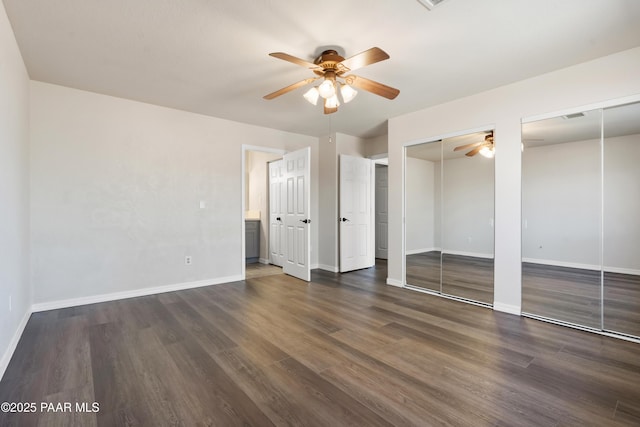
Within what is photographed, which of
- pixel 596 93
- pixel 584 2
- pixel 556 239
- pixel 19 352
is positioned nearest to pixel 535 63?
pixel 596 93

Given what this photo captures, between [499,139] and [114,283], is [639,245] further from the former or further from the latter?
[114,283]

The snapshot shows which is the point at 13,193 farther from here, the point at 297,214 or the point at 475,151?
the point at 475,151

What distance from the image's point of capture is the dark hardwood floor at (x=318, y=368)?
166cm

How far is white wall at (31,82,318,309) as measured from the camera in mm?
3377

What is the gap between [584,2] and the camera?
2012 mm

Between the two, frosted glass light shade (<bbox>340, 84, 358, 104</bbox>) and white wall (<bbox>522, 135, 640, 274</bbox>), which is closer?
frosted glass light shade (<bbox>340, 84, 358, 104</bbox>)

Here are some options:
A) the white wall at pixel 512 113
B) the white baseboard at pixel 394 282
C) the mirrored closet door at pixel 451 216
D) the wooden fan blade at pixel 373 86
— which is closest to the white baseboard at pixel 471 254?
the mirrored closet door at pixel 451 216

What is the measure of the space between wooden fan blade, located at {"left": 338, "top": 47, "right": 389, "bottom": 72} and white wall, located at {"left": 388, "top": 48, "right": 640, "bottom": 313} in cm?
202

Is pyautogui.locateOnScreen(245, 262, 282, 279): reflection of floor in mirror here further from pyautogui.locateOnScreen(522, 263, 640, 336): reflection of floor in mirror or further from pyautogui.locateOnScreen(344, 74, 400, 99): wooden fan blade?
pyautogui.locateOnScreen(522, 263, 640, 336): reflection of floor in mirror

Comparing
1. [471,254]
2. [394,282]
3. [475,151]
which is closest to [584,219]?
[471,254]

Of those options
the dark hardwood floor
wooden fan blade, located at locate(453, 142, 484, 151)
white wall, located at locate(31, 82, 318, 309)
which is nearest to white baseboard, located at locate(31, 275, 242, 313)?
white wall, located at locate(31, 82, 318, 309)

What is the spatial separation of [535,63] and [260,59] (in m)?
2.67

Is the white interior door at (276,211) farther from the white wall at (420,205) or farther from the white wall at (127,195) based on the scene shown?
the white wall at (420,205)

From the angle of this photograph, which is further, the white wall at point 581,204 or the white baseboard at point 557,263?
the white baseboard at point 557,263
